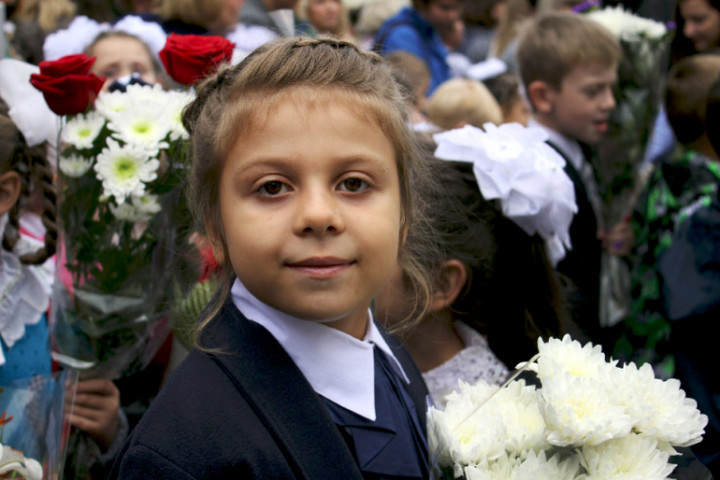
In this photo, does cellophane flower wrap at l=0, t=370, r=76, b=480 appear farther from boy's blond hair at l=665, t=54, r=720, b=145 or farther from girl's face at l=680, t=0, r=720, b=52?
girl's face at l=680, t=0, r=720, b=52

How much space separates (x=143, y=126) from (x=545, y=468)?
4.85 ft

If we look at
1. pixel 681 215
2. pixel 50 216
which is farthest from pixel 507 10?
pixel 50 216

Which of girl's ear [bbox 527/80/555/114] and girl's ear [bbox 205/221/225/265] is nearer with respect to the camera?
girl's ear [bbox 205/221/225/265]

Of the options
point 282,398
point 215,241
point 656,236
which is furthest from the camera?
point 656,236

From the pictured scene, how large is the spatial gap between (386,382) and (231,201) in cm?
51

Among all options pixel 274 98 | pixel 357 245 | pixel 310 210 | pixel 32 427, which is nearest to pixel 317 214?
pixel 310 210

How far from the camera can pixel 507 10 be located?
596 centimetres

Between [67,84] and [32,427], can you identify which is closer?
[32,427]

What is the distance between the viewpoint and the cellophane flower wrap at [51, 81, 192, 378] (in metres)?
2.09

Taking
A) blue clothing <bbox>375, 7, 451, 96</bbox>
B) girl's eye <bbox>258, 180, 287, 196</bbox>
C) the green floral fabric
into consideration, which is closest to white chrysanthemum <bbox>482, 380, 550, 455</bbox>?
girl's eye <bbox>258, 180, 287, 196</bbox>

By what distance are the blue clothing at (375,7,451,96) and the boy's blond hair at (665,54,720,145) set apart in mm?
1786

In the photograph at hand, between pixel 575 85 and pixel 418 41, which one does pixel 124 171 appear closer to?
pixel 575 85

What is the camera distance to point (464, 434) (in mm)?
1200

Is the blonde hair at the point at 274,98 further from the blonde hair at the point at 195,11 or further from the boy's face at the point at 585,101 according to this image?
the blonde hair at the point at 195,11
